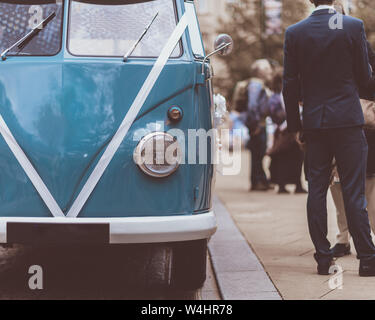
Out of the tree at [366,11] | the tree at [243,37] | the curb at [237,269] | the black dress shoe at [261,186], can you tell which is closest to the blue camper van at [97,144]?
the curb at [237,269]

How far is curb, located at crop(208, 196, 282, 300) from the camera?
5133 millimetres

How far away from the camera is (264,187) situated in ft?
41.2

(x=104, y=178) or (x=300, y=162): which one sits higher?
(x=104, y=178)

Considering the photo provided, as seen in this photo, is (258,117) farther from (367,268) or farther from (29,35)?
(29,35)

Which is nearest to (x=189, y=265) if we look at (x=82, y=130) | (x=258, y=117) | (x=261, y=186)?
(x=82, y=130)

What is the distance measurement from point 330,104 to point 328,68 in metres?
0.25

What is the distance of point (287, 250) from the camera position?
680cm

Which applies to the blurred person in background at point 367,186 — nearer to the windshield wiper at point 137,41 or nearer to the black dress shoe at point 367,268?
the black dress shoe at point 367,268

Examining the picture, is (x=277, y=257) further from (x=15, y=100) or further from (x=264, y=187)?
(x=264, y=187)

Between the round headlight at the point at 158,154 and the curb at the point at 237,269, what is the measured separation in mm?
959

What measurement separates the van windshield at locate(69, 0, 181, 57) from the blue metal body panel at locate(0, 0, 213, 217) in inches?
5.3

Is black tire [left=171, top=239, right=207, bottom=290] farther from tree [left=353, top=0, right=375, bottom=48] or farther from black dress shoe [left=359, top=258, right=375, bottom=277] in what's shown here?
tree [left=353, top=0, right=375, bottom=48]
